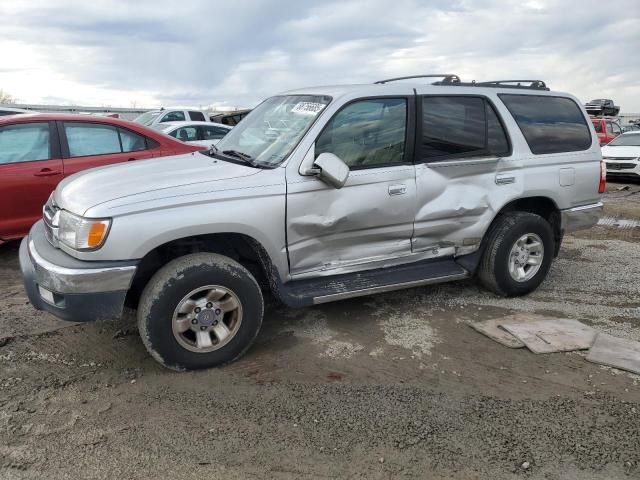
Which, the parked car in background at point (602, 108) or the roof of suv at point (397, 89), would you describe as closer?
the roof of suv at point (397, 89)

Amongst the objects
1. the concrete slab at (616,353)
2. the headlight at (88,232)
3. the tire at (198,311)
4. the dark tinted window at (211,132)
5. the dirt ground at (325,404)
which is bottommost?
the dirt ground at (325,404)

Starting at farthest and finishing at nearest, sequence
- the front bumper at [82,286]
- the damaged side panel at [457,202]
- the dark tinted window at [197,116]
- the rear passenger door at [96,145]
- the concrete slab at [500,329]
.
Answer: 1. the dark tinted window at [197,116]
2. the rear passenger door at [96,145]
3. the damaged side panel at [457,202]
4. the concrete slab at [500,329]
5. the front bumper at [82,286]

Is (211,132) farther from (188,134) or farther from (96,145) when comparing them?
(96,145)

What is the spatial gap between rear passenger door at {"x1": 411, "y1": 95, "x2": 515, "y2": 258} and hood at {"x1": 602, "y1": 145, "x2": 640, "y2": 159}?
1039 cm

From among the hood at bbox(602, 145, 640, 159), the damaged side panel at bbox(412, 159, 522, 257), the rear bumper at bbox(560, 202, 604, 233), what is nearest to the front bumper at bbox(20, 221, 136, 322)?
the damaged side panel at bbox(412, 159, 522, 257)

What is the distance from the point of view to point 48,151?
599 cm

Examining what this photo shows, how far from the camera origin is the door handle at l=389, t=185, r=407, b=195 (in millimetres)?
4180

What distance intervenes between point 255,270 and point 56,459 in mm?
1892

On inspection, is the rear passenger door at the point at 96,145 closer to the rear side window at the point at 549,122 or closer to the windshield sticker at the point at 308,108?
the windshield sticker at the point at 308,108

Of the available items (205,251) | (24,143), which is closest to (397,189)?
(205,251)

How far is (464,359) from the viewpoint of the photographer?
153 inches

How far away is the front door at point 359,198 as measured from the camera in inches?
153

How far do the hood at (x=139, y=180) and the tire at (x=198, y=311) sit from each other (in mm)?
482

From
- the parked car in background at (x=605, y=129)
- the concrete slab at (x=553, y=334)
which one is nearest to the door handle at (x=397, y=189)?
the concrete slab at (x=553, y=334)
